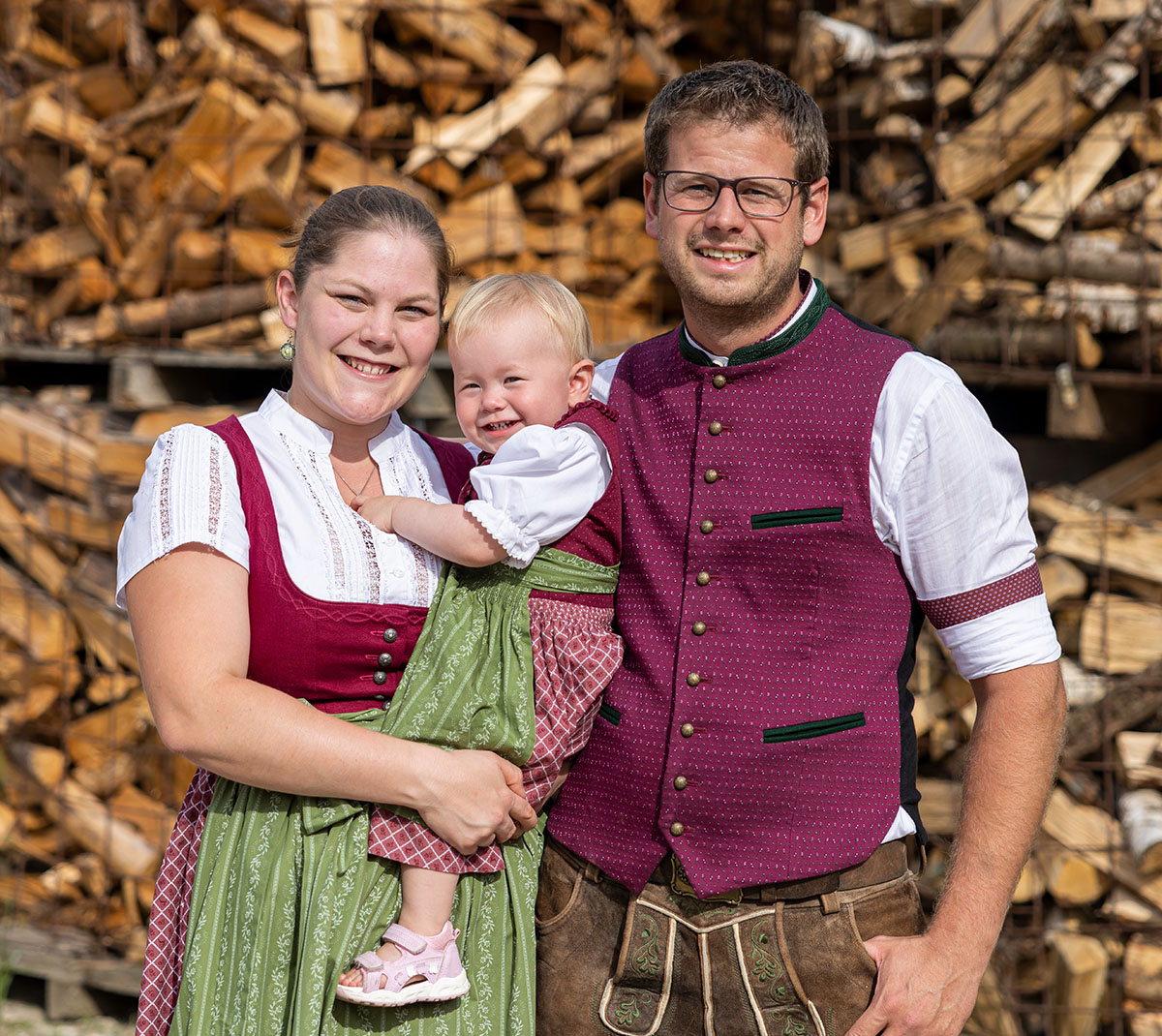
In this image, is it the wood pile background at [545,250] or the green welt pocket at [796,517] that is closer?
the green welt pocket at [796,517]

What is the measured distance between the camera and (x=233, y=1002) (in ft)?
5.72

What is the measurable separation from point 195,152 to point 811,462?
2.62 meters

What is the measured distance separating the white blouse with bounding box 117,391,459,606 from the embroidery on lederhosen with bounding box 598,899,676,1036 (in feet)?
1.92

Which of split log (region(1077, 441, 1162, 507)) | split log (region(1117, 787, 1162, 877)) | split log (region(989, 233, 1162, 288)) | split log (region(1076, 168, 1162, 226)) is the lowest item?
split log (region(1117, 787, 1162, 877))

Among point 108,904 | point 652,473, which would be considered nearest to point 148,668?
point 652,473

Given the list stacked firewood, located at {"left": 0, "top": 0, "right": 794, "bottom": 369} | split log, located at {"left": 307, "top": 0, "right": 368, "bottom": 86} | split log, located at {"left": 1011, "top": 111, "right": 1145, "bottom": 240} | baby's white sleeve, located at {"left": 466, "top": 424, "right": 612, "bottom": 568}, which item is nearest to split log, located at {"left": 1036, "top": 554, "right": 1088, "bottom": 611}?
split log, located at {"left": 1011, "top": 111, "right": 1145, "bottom": 240}

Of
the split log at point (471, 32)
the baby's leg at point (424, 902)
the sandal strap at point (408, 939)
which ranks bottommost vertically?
the sandal strap at point (408, 939)

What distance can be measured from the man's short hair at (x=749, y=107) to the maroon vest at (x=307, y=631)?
0.82m

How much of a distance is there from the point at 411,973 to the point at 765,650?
2.21ft

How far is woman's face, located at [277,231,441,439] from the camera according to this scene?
6.00 feet

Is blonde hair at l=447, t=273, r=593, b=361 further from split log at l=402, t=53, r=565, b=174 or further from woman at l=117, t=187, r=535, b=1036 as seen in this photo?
split log at l=402, t=53, r=565, b=174

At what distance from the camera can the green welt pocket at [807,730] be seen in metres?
1.76

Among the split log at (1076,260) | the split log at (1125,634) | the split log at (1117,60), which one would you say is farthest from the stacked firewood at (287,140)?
the split log at (1125,634)

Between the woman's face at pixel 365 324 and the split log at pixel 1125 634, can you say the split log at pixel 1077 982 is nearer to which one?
the split log at pixel 1125 634
